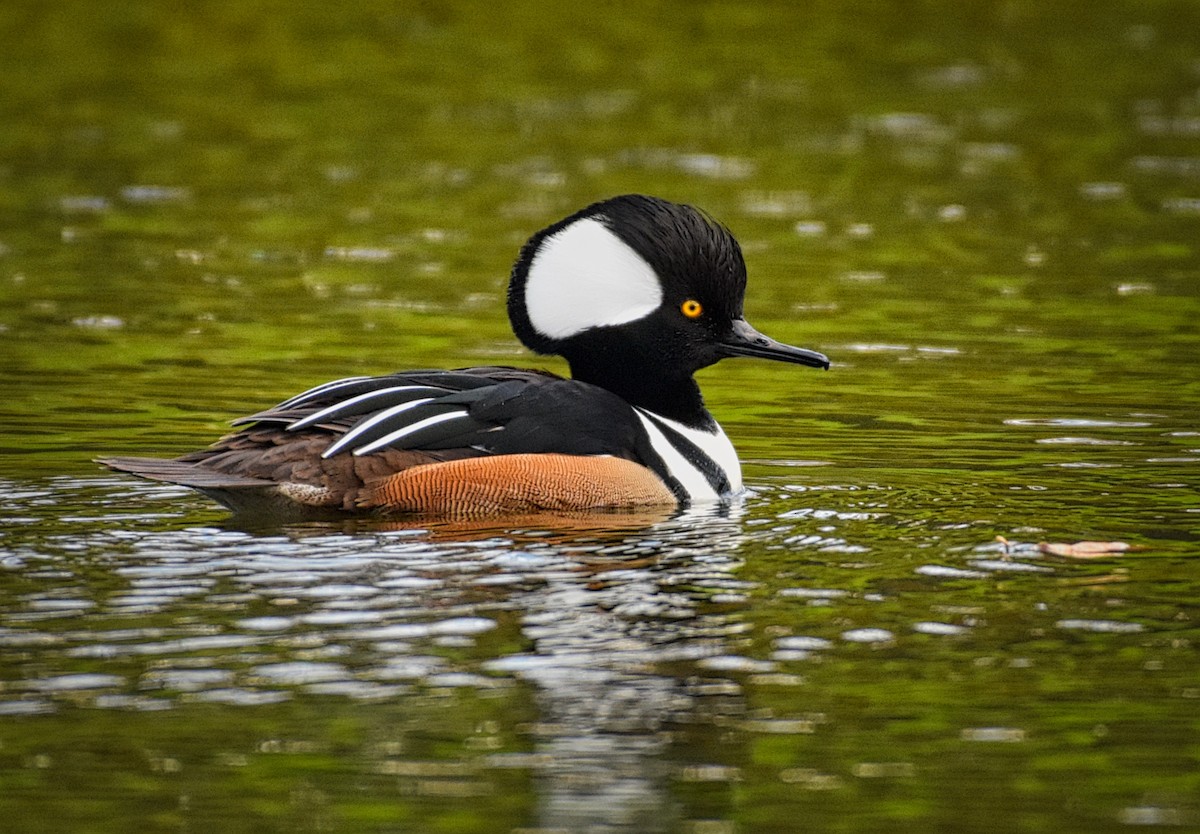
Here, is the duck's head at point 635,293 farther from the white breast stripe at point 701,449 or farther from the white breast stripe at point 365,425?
the white breast stripe at point 365,425

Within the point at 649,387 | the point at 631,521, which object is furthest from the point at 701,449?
the point at 631,521

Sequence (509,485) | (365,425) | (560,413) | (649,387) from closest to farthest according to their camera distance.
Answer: (365,425) < (509,485) < (560,413) < (649,387)

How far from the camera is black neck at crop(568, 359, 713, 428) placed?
9.86m

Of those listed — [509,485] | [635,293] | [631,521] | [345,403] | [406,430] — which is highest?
[635,293]

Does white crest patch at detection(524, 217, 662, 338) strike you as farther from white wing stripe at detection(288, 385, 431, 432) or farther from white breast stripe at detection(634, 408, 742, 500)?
white wing stripe at detection(288, 385, 431, 432)

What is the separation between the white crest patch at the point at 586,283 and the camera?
31.1ft

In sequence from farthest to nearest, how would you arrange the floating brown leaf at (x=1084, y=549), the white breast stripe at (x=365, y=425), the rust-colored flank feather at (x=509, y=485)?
the rust-colored flank feather at (x=509, y=485), the white breast stripe at (x=365, y=425), the floating brown leaf at (x=1084, y=549)

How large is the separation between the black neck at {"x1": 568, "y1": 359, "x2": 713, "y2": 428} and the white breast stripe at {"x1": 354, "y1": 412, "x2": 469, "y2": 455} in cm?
98

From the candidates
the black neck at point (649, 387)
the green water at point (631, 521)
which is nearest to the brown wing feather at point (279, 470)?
the green water at point (631, 521)

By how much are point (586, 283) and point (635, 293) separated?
250mm

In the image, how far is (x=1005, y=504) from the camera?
9.48m

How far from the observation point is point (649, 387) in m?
9.94

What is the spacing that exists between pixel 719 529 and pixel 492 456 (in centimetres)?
104

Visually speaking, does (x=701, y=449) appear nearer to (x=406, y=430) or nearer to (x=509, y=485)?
(x=509, y=485)
